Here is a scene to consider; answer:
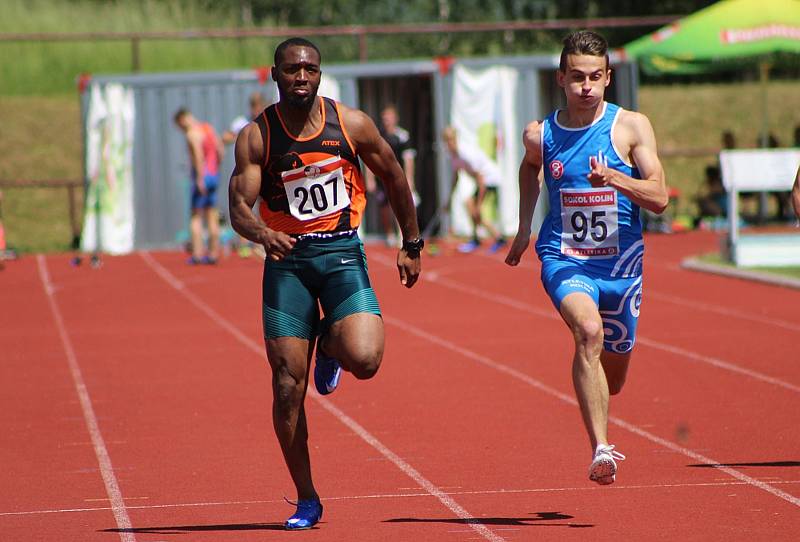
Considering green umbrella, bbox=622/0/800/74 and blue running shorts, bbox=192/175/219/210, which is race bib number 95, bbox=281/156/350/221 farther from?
green umbrella, bbox=622/0/800/74

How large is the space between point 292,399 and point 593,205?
162 cm

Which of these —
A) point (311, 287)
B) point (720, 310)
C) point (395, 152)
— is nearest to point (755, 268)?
point (720, 310)

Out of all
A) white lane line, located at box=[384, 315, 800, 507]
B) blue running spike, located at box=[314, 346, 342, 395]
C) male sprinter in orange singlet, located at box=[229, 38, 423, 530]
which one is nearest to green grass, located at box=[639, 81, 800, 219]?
white lane line, located at box=[384, 315, 800, 507]

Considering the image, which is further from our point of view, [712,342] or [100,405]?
[712,342]

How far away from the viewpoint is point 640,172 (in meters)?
6.61

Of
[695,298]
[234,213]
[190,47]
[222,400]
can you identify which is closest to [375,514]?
[234,213]

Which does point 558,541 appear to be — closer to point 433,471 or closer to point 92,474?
point 433,471

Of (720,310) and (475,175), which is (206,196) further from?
(720,310)

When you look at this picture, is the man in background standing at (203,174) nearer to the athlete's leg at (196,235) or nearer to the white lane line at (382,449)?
the athlete's leg at (196,235)

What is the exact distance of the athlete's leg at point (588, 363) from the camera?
6352mm

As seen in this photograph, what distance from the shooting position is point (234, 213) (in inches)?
241

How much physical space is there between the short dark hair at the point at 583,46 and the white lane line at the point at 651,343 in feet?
12.8

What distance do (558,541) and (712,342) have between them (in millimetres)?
6653

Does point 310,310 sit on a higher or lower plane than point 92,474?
higher
